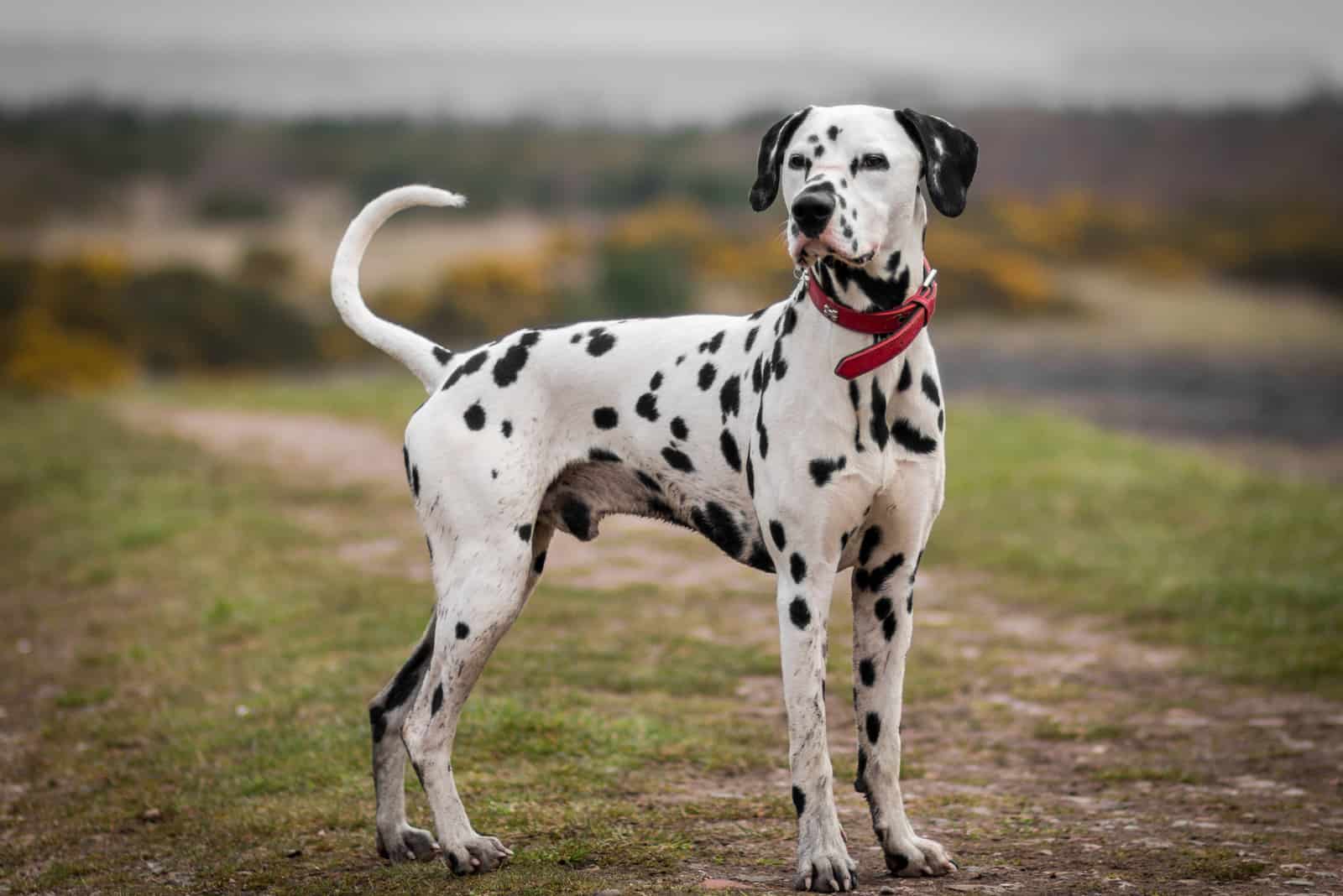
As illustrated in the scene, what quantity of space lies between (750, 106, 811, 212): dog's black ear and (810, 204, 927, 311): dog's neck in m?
0.33

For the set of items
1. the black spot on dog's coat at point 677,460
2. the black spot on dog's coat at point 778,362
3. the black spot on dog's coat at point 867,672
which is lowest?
the black spot on dog's coat at point 867,672

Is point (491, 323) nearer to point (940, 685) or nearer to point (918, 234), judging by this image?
point (940, 685)

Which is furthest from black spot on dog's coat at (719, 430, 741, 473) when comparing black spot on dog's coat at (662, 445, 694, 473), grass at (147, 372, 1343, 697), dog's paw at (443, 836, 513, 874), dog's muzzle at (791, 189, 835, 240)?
grass at (147, 372, 1343, 697)

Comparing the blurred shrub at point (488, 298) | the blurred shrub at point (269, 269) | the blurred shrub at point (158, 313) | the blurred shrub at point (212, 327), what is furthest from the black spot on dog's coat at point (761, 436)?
the blurred shrub at point (269, 269)

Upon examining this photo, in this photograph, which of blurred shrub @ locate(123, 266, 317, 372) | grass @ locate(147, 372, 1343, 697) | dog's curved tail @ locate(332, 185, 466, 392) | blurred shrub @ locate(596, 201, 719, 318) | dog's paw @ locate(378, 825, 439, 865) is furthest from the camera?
blurred shrub @ locate(596, 201, 719, 318)

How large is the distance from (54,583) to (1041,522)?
9027mm

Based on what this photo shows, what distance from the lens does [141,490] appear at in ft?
52.2

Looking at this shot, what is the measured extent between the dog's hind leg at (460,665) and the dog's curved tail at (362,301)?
863 millimetres

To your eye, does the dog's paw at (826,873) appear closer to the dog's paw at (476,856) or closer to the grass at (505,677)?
the grass at (505,677)

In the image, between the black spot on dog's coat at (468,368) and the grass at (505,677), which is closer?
the black spot on dog's coat at (468,368)

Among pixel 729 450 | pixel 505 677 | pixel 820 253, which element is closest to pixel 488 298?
pixel 505 677

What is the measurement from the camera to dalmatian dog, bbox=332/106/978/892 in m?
4.82

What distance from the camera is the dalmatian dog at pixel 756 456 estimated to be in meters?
4.82

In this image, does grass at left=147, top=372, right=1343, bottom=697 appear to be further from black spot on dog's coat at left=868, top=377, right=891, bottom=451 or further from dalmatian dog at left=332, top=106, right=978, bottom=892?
black spot on dog's coat at left=868, top=377, right=891, bottom=451
